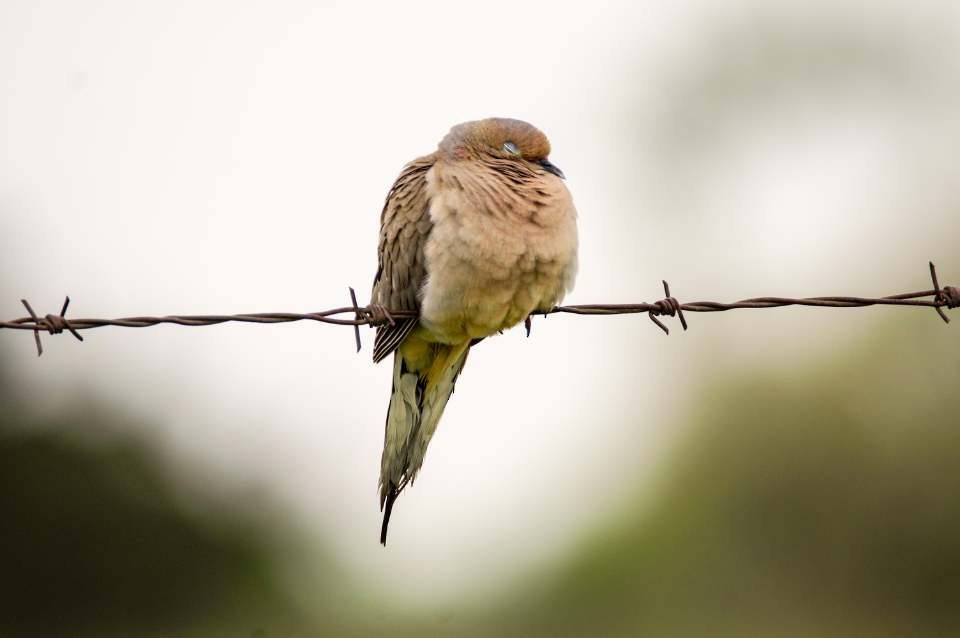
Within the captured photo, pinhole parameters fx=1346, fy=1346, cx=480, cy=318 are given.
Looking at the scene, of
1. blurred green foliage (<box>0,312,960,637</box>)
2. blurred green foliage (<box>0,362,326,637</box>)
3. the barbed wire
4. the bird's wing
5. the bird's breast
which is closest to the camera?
the barbed wire

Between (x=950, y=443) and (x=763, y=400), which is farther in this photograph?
(x=763, y=400)

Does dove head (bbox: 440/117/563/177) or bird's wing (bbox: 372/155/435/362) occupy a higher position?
dove head (bbox: 440/117/563/177)

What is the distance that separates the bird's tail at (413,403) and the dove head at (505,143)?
81 cm

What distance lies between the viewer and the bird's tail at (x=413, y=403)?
18.4 feet

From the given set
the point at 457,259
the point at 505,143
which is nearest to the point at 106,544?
the point at 505,143

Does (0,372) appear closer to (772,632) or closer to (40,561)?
(40,561)

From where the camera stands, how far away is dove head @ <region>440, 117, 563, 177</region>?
5.61 m

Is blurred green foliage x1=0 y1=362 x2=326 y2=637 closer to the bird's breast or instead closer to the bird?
the bird

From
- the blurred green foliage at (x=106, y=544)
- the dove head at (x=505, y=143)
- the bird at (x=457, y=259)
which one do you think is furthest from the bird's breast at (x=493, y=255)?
the blurred green foliage at (x=106, y=544)

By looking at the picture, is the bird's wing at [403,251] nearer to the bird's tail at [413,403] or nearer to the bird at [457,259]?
the bird at [457,259]

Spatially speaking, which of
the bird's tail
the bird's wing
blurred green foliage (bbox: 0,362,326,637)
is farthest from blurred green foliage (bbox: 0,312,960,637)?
the bird's wing

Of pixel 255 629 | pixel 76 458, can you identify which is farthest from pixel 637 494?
pixel 76 458

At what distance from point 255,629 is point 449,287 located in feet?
45.4

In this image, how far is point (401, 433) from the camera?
223 inches
